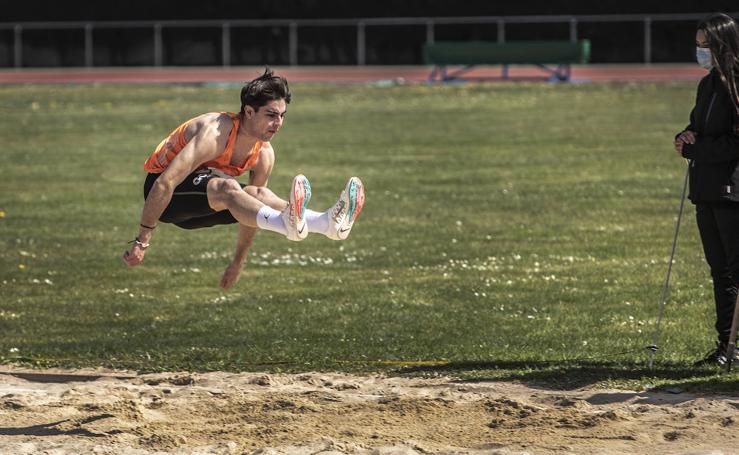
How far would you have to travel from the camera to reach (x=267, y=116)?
340 inches

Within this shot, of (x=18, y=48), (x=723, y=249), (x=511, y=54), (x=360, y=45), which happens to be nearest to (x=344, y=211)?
(x=723, y=249)

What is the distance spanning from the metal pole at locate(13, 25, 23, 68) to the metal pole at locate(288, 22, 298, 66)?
8532mm

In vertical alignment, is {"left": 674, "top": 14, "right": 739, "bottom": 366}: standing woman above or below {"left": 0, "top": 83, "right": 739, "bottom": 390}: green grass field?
above

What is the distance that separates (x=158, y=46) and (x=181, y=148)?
36041mm

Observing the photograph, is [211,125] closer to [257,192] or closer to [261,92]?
[261,92]

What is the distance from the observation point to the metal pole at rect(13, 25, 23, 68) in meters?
43.4

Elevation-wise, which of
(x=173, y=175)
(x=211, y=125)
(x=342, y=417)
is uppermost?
(x=211, y=125)

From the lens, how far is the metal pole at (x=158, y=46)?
142 ft

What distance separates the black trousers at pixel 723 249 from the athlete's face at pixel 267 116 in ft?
9.49

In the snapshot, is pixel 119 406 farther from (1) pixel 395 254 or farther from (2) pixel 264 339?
(1) pixel 395 254

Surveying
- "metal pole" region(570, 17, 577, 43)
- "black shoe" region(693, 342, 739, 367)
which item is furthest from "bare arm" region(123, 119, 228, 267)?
"metal pole" region(570, 17, 577, 43)

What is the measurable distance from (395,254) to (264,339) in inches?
152

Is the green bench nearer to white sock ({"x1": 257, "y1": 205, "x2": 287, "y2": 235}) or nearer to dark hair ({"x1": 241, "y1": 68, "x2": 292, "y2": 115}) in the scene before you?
dark hair ({"x1": 241, "y1": 68, "x2": 292, "y2": 115})

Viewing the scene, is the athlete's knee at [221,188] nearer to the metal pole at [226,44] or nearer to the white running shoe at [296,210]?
the white running shoe at [296,210]
